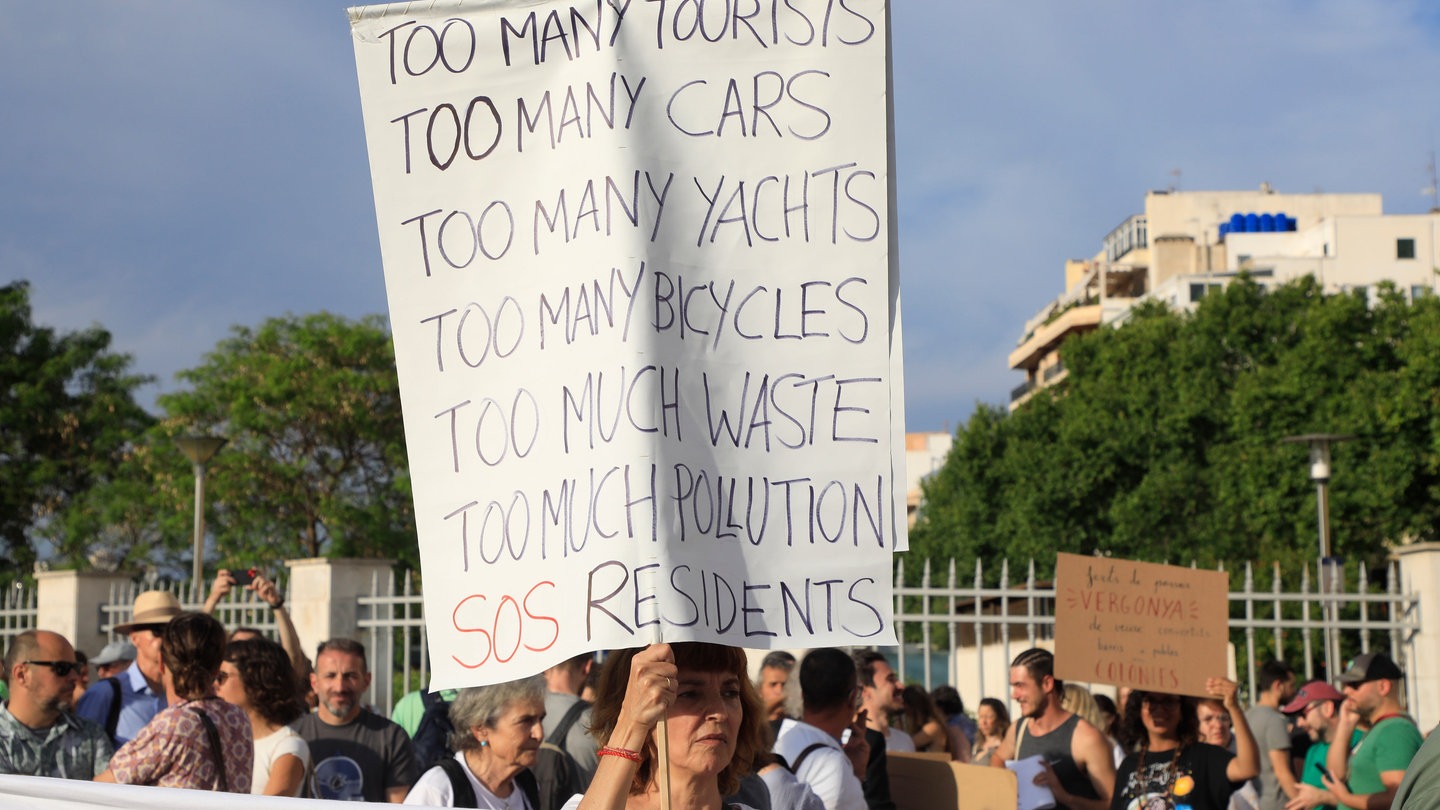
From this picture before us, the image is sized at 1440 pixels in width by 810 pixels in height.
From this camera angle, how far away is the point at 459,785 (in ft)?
14.5

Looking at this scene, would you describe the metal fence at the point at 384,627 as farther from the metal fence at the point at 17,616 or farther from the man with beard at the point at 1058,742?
the man with beard at the point at 1058,742

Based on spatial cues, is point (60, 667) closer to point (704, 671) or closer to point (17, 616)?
point (704, 671)

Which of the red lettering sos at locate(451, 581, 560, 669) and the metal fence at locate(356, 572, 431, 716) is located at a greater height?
the red lettering sos at locate(451, 581, 560, 669)

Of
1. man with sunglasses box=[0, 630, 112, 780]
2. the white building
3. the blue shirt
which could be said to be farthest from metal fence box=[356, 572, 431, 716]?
the white building

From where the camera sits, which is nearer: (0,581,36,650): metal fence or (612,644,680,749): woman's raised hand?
(612,644,680,749): woman's raised hand

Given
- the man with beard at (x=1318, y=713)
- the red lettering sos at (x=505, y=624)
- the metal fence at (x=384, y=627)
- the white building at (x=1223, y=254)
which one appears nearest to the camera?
the red lettering sos at (x=505, y=624)

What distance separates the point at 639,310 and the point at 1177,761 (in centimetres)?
358

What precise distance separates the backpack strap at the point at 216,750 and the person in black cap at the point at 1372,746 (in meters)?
4.48

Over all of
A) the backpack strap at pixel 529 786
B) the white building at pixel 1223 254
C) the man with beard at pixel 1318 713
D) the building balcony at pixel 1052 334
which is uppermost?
the white building at pixel 1223 254

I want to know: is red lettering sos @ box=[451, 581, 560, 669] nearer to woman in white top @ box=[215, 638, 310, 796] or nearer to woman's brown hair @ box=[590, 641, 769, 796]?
woman's brown hair @ box=[590, 641, 769, 796]

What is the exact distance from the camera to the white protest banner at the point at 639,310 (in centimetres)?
296

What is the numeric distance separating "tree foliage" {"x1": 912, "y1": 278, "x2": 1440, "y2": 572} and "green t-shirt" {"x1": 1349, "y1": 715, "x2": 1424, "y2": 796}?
30281 millimetres

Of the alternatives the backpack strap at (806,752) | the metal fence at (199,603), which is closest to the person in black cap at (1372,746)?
the backpack strap at (806,752)

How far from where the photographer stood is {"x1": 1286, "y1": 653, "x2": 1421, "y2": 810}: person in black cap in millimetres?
6496
